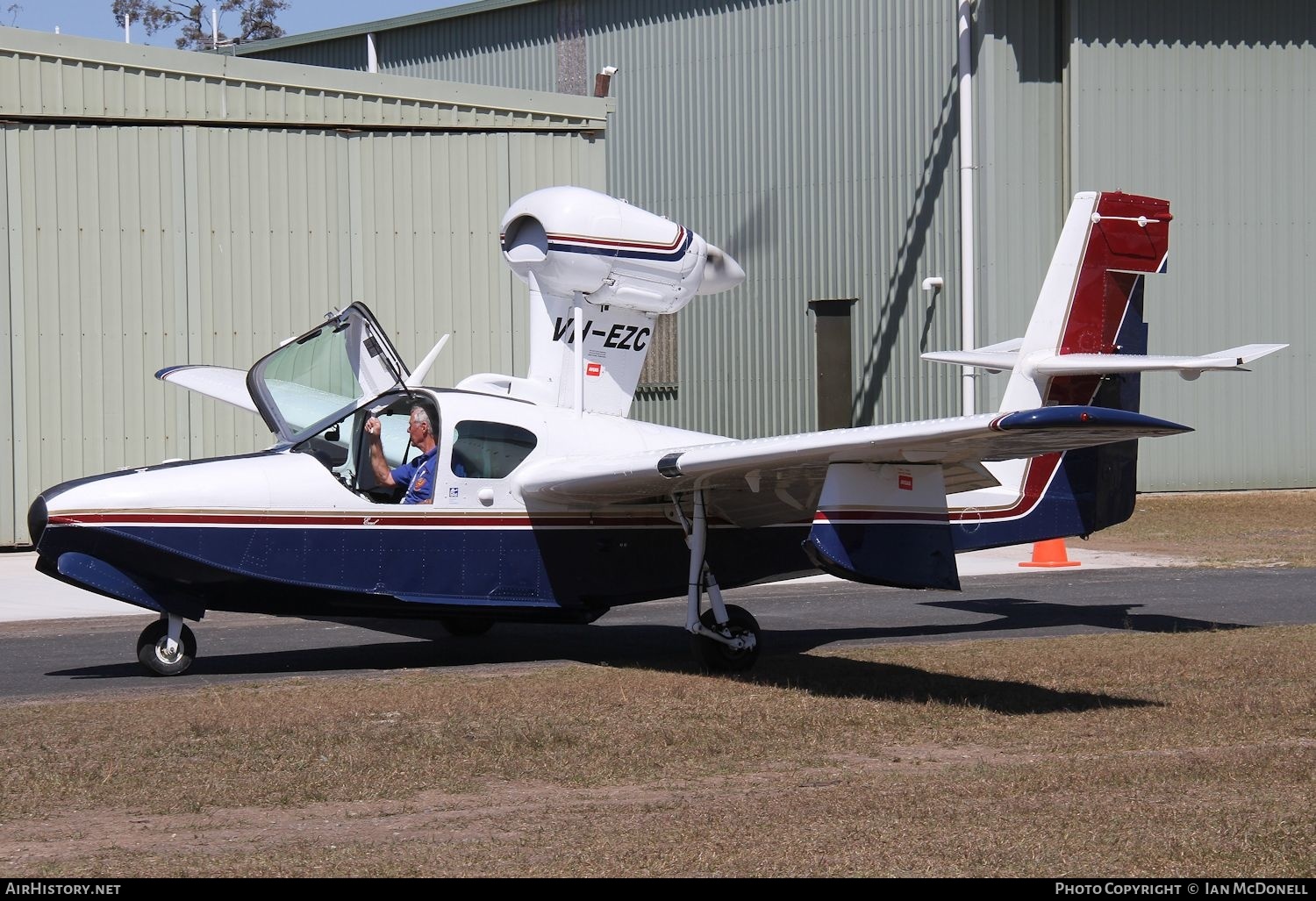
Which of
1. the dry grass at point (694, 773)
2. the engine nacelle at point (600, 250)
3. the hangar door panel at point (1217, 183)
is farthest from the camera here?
the hangar door panel at point (1217, 183)

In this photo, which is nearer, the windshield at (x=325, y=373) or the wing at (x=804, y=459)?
the wing at (x=804, y=459)

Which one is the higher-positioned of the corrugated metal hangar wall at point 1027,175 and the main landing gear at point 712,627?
the corrugated metal hangar wall at point 1027,175

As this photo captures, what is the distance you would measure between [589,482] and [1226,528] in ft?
47.2

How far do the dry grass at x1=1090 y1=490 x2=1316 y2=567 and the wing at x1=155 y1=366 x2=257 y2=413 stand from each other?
11044 mm

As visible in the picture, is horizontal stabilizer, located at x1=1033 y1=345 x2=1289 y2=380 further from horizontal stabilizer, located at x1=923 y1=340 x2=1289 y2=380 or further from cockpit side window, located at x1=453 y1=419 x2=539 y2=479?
cockpit side window, located at x1=453 y1=419 x2=539 y2=479

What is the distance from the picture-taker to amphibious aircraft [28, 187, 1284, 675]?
1002 centimetres

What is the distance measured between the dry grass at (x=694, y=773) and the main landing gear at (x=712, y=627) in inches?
8.7

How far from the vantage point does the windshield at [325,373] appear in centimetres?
1155

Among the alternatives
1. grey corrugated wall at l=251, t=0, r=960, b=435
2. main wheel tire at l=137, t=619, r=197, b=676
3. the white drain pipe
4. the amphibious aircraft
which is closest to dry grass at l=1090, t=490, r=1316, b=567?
the white drain pipe

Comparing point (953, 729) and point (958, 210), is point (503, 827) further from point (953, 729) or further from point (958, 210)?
point (958, 210)

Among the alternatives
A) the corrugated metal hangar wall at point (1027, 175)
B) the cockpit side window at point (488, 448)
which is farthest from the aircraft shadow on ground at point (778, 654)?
the corrugated metal hangar wall at point (1027, 175)

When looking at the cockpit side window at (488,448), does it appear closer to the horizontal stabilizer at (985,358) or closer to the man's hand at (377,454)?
the man's hand at (377,454)

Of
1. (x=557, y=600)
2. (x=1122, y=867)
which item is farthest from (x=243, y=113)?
(x=1122, y=867)

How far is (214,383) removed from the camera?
1427cm
